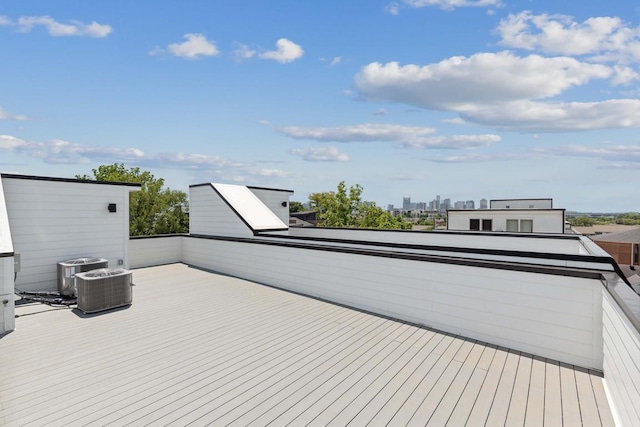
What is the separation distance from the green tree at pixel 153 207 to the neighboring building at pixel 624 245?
28.7 m

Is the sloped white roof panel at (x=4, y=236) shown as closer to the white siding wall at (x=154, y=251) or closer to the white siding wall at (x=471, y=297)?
the white siding wall at (x=154, y=251)

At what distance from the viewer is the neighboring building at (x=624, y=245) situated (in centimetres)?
2072

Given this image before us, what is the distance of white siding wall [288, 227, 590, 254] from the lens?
680 cm

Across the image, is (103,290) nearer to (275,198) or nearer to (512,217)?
(275,198)

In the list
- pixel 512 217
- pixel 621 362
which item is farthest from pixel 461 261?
pixel 512 217

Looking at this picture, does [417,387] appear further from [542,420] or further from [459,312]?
[459,312]

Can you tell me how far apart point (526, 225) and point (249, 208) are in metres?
12.8

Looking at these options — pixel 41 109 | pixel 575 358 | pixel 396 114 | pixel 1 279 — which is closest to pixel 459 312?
pixel 575 358

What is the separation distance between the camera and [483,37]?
853 centimetres

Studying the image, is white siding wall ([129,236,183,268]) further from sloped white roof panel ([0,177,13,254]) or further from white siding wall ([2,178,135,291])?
sloped white roof panel ([0,177,13,254])

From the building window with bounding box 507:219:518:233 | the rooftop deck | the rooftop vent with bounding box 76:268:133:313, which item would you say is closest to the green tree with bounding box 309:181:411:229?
the building window with bounding box 507:219:518:233

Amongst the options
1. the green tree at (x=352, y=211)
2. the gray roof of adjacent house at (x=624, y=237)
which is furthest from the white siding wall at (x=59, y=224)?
the gray roof of adjacent house at (x=624, y=237)

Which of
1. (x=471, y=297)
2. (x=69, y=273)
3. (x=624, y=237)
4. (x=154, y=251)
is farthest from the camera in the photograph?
(x=624, y=237)

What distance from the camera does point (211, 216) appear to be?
30.5 ft
